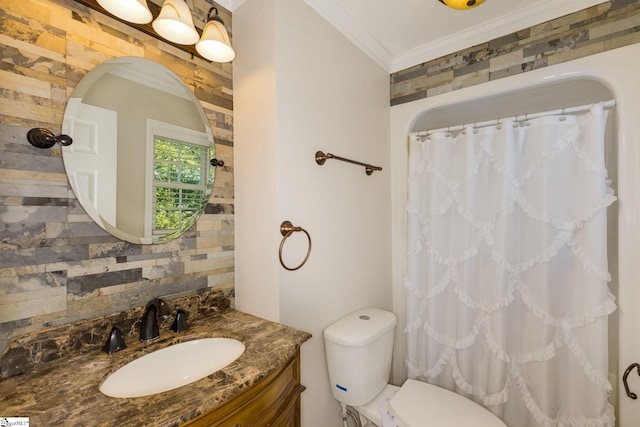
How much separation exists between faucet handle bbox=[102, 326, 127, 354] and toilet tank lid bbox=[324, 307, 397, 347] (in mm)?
824

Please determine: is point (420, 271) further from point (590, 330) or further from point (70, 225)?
point (70, 225)

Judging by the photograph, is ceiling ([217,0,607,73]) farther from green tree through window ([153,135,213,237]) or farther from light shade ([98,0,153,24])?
green tree through window ([153,135,213,237])

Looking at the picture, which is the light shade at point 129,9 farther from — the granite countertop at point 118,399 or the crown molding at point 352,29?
the granite countertop at point 118,399

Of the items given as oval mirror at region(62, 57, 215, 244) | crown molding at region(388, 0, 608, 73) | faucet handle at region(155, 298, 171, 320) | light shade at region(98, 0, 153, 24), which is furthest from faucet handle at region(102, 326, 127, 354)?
crown molding at region(388, 0, 608, 73)

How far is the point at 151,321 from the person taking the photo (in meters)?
1.02

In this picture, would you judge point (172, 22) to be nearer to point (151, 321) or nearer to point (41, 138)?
point (41, 138)

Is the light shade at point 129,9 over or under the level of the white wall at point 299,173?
over

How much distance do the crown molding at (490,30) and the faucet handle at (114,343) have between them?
211 cm

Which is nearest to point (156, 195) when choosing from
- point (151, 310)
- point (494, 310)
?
point (151, 310)

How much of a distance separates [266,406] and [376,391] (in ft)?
2.61

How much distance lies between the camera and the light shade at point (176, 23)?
0.98 meters

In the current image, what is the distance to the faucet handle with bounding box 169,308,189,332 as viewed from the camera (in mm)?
1102

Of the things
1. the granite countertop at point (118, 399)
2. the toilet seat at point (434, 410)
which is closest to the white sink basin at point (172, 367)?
the granite countertop at point (118, 399)

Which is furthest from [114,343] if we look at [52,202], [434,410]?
[434,410]
